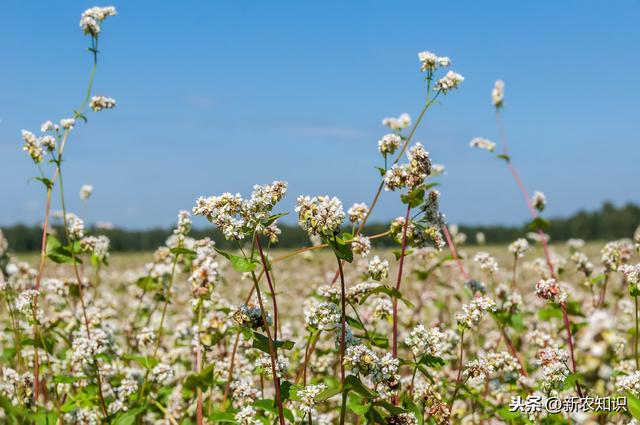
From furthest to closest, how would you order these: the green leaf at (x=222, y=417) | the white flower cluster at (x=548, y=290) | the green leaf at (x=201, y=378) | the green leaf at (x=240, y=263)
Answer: the white flower cluster at (x=548, y=290), the green leaf at (x=201, y=378), the green leaf at (x=222, y=417), the green leaf at (x=240, y=263)

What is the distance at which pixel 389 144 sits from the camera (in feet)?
12.2

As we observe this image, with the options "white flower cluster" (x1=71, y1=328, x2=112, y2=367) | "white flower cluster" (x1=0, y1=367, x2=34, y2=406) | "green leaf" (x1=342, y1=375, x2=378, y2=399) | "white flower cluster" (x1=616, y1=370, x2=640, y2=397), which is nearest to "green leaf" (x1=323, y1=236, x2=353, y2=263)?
"green leaf" (x1=342, y1=375, x2=378, y2=399)

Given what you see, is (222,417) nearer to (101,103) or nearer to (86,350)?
(86,350)

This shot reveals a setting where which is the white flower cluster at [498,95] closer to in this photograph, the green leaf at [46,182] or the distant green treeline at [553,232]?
the green leaf at [46,182]

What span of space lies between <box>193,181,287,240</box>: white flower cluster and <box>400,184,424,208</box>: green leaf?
762mm

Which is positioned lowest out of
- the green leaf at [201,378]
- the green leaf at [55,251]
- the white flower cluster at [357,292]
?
the green leaf at [201,378]

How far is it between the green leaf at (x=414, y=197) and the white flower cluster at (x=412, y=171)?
3cm

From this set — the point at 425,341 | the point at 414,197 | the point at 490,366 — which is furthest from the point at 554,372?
the point at 414,197

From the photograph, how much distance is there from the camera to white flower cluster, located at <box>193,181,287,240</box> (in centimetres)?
300

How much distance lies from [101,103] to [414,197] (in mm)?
2465

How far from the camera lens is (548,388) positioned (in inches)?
138

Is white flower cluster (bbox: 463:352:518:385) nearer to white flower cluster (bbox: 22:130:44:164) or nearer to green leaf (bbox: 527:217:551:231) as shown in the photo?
green leaf (bbox: 527:217:551:231)

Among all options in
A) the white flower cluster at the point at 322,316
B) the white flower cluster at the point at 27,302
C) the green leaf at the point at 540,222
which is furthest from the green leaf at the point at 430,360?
the green leaf at the point at 540,222

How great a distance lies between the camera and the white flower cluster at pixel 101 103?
4656 mm
